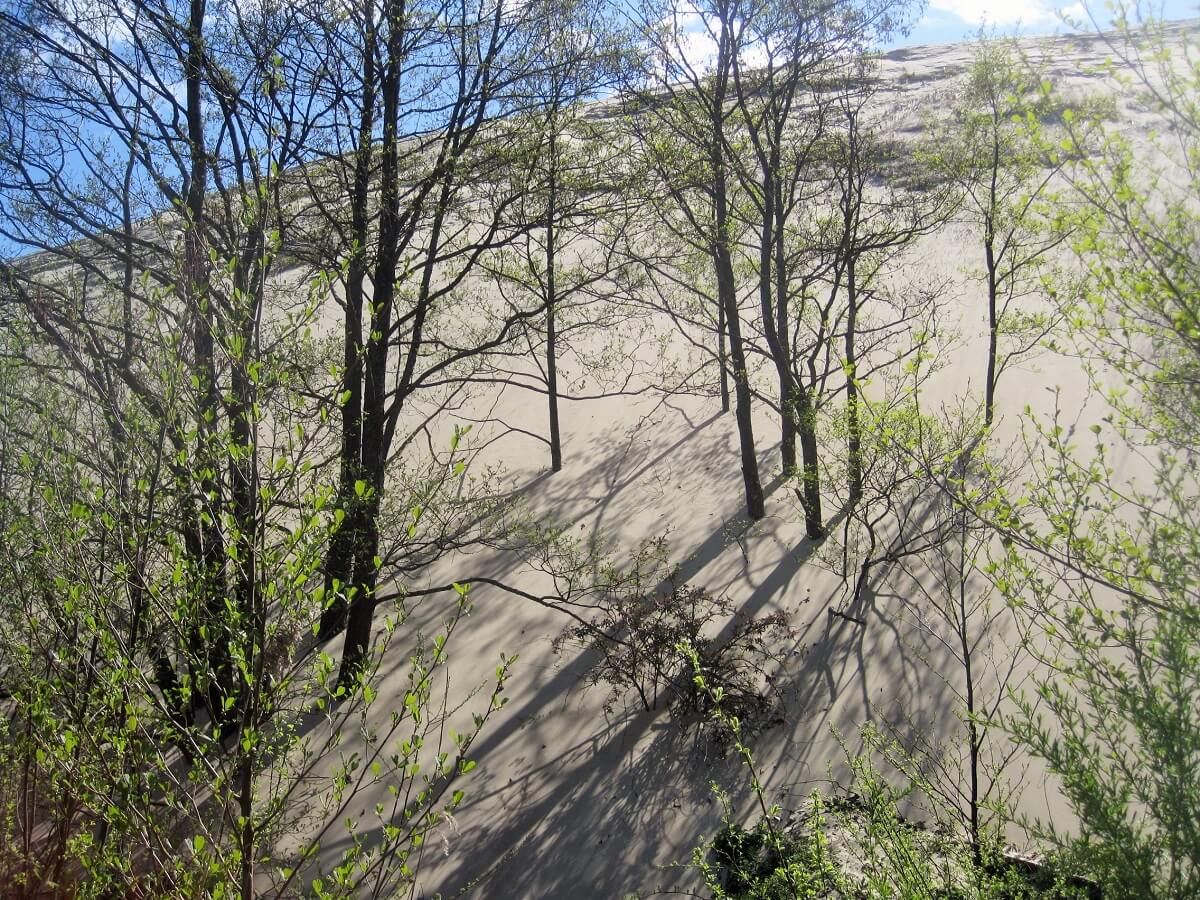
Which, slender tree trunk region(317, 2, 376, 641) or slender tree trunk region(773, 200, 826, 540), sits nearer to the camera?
slender tree trunk region(317, 2, 376, 641)

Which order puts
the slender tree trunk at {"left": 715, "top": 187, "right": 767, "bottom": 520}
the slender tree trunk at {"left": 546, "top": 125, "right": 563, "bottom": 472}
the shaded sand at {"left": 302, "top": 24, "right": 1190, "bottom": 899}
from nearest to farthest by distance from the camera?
1. the shaded sand at {"left": 302, "top": 24, "right": 1190, "bottom": 899}
2. the slender tree trunk at {"left": 546, "top": 125, "right": 563, "bottom": 472}
3. the slender tree trunk at {"left": 715, "top": 187, "right": 767, "bottom": 520}

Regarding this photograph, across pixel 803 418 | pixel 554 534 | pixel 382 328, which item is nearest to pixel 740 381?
pixel 803 418

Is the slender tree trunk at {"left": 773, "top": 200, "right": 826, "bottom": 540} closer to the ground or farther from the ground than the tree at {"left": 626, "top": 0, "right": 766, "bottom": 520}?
closer to the ground

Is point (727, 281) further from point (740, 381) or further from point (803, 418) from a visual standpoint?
point (803, 418)

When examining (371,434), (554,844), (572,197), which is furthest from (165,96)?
(554,844)

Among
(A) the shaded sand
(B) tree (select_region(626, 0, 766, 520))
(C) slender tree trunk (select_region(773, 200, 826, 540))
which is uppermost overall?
(B) tree (select_region(626, 0, 766, 520))

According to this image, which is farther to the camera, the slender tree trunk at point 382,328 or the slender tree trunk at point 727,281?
the slender tree trunk at point 727,281

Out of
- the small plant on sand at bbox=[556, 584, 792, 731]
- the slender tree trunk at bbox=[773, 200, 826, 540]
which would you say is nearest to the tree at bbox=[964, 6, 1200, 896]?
the small plant on sand at bbox=[556, 584, 792, 731]

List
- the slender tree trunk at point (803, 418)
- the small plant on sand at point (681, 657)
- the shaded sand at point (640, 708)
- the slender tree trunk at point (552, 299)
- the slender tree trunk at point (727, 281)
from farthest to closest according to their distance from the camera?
1. the slender tree trunk at point (727, 281)
2. the slender tree trunk at point (803, 418)
3. the slender tree trunk at point (552, 299)
4. the small plant on sand at point (681, 657)
5. the shaded sand at point (640, 708)

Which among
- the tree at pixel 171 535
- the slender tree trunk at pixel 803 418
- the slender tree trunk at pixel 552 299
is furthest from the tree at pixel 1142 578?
the slender tree trunk at pixel 803 418

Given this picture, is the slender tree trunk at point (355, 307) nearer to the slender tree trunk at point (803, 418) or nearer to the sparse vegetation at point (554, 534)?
the sparse vegetation at point (554, 534)

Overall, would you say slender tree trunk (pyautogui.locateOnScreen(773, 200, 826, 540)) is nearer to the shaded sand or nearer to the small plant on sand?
the shaded sand

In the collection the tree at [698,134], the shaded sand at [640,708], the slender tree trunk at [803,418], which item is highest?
the tree at [698,134]

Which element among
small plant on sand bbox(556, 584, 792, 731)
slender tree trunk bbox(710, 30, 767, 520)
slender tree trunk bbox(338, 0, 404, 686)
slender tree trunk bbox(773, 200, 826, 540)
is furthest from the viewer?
slender tree trunk bbox(710, 30, 767, 520)
